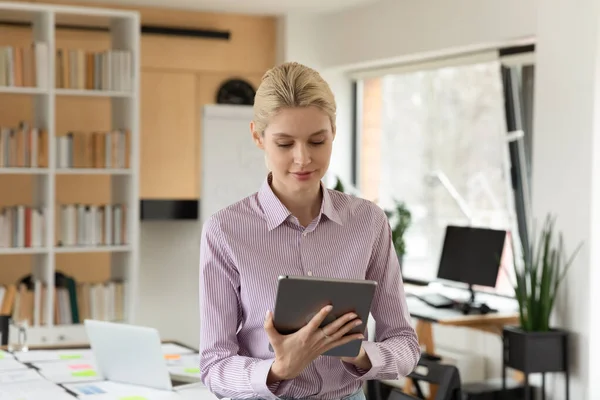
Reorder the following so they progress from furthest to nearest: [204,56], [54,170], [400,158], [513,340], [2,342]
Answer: [204,56]
[400,158]
[54,170]
[513,340]
[2,342]

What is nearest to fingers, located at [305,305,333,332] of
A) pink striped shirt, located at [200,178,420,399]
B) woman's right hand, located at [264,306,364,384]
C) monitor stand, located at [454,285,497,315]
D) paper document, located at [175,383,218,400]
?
woman's right hand, located at [264,306,364,384]

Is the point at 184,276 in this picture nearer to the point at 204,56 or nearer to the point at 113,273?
the point at 113,273

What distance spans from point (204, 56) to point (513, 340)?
12.7 ft

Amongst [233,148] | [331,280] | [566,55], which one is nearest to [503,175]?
[566,55]

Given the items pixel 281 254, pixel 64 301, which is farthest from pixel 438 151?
pixel 281 254

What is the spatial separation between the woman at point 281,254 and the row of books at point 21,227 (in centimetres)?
399

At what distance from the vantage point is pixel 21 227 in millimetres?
5383

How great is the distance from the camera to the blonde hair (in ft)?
5.28

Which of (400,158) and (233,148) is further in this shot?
(400,158)

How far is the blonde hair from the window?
419 cm

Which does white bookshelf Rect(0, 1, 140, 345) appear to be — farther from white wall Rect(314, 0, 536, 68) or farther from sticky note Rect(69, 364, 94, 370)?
sticky note Rect(69, 364, 94, 370)

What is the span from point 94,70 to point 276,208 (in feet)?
13.6

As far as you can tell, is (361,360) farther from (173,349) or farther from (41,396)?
(173,349)

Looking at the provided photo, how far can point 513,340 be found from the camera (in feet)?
14.6
